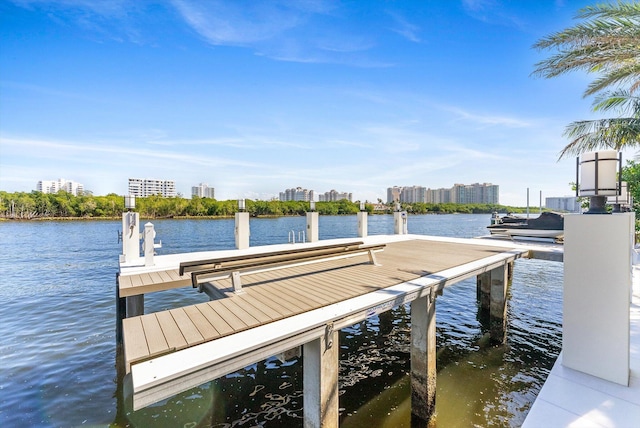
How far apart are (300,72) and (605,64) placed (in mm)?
11144

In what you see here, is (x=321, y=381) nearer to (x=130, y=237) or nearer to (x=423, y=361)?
(x=423, y=361)

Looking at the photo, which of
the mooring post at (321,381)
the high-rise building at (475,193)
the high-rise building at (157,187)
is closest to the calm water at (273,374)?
the mooring post at (321,381)

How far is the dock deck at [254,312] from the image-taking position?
2555mm

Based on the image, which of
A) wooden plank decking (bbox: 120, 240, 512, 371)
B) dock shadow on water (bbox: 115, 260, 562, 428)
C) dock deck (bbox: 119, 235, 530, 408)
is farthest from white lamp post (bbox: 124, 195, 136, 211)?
dock shadow on water (bbox: 115, 260, 562, 428)

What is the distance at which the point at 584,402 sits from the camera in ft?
9.12

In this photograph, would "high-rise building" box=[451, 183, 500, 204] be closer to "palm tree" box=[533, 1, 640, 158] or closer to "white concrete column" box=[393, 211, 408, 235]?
"palm tree" box=[533, 1, 640, 158]

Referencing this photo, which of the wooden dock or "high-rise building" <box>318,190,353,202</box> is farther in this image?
"high-rise building" <box>318,190,353,202</box>

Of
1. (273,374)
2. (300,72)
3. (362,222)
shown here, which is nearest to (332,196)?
(300,72)

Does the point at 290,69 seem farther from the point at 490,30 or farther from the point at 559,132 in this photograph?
the point at 559,132

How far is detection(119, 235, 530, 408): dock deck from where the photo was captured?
101 inches

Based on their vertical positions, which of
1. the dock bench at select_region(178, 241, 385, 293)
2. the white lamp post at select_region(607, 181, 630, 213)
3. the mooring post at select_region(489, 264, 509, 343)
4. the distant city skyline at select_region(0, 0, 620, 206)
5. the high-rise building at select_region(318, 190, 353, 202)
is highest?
the distant city skyline at select_region(0, 0, 620, 206)

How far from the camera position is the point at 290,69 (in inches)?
547

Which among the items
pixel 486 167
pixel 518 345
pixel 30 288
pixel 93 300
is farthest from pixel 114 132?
pixel 486 167

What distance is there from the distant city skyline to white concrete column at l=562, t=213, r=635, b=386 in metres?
7.57
